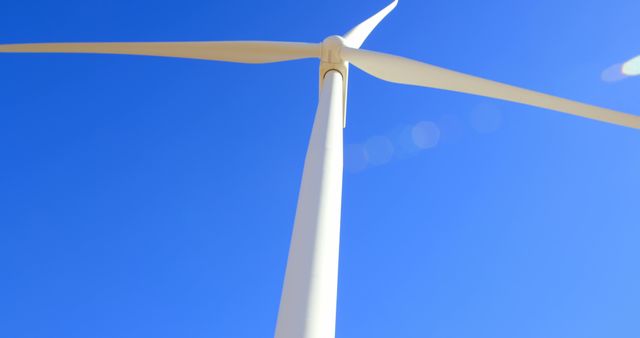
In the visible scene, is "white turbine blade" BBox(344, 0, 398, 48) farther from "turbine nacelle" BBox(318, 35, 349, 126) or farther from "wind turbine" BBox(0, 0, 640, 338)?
"turbine nacelle" BBox(318, 35, 349, 126)

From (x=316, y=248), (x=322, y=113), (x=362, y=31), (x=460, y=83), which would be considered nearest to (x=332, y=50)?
(x=460, y=83)

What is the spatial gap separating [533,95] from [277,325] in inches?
294

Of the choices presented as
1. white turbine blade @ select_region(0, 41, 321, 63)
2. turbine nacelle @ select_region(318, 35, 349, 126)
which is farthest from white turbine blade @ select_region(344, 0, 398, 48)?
white turbine blade @ select_region(0, 41, 321, 63)

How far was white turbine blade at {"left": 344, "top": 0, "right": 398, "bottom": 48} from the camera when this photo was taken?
1527cm

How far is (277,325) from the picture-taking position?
6883mm

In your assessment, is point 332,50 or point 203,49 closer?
point 332,50

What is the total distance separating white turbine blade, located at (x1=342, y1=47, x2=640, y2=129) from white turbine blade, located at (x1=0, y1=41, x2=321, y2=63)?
128 cm

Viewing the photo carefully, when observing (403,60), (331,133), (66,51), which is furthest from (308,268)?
(66,51)

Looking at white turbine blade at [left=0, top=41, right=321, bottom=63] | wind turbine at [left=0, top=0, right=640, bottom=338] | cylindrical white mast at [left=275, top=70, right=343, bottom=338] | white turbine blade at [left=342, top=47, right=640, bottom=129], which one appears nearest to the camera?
cylindrical white mast at [left=275, top=70, right=343, bottom=338]

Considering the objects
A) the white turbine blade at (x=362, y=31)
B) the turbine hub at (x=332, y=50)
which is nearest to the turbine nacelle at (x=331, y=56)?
the turbine hub at (x=332, y=50)

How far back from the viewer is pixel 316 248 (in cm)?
750

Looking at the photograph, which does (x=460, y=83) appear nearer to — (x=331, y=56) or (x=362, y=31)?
(x=331, y=56)

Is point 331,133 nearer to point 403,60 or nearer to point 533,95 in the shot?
point 403,60

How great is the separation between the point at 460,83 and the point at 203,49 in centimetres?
578
